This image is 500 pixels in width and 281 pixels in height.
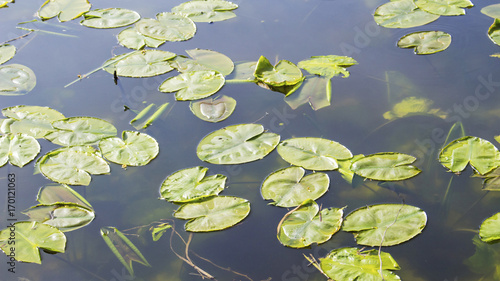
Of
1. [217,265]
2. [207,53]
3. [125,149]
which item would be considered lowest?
[217,265]

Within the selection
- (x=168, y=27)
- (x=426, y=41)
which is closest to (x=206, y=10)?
(x=168, y=27)

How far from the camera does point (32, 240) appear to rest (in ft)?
5.76

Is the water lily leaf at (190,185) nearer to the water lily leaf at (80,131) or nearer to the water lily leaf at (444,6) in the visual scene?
the water lily leaf at (80,131)

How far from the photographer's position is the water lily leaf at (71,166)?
201cm

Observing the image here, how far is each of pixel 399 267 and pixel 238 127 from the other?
3.47 feet

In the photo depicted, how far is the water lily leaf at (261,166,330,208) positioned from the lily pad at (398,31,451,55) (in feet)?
4.39

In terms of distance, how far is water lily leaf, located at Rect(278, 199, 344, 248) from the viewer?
1.69m

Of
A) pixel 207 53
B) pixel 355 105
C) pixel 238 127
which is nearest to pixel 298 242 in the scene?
pixel 238 127

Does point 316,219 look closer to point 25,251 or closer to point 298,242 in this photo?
point 298,242

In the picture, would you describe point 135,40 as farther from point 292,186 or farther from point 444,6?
point 444,6

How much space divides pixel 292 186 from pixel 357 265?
47cm

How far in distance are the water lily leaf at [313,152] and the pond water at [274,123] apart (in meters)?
0.06

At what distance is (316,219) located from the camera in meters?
1.76

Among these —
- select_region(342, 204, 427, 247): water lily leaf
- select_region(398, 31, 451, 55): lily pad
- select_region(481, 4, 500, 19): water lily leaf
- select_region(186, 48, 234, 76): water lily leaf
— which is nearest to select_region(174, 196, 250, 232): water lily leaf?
select_region(342, 204, 427, 247): water lily leaf
